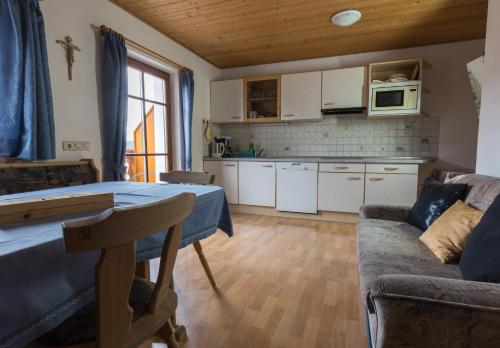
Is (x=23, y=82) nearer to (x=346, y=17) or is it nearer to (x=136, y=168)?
(x=136, y=168)

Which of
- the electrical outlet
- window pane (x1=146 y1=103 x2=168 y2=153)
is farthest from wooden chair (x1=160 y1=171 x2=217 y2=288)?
window pane (x1=146 y1=103 x2=168 y2=153)

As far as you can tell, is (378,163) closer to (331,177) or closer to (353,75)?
(331,177)

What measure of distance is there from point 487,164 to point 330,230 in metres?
1.65

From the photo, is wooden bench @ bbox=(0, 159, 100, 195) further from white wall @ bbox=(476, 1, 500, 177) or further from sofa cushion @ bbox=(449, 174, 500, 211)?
white wall @ bbox=(476, 1, 500, 177)

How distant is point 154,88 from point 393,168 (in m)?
3.06

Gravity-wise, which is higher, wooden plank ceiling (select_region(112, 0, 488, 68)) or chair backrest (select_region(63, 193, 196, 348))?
wooden plank ceiling (select_region(112, 0, 488, 68))

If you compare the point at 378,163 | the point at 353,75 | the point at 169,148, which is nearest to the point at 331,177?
the point at 378,163

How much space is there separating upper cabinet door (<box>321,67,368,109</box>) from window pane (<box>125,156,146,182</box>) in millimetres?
2469

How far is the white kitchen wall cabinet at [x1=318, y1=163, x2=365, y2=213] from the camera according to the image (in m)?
3.37

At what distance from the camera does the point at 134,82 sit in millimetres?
3035

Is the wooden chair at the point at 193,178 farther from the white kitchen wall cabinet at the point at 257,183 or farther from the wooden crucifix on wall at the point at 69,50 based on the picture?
the white kitchen wall cabinet at the point at 257,183

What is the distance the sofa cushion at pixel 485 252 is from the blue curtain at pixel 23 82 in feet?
7.99

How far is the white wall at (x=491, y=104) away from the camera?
1.84 m

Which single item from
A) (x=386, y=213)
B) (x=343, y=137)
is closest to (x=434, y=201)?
(x=386, y=213)
